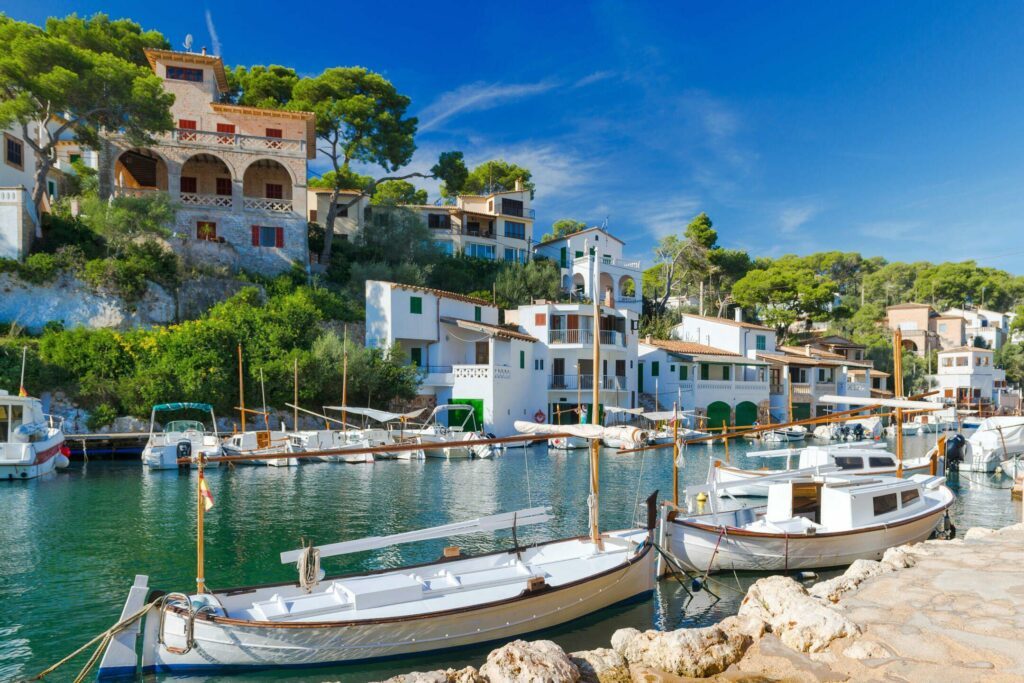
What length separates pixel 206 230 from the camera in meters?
40.7

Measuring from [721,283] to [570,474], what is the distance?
44.8 metres

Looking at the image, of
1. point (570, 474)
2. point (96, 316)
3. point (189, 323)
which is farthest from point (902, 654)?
point (96, 316)

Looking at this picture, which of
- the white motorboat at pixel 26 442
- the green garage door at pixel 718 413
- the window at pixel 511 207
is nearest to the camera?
the white motorboat at pixel 26 442

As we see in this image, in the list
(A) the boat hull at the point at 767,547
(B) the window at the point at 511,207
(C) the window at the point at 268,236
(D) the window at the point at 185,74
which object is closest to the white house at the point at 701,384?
(B) the window at the point at 511,207

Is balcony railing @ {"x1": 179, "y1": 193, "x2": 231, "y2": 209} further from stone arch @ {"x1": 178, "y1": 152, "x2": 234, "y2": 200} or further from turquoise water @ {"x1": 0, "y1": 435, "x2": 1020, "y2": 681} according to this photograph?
turquoise water @ {"x1": 0, "y1": 435, "x2": 1020, "y2": 681}

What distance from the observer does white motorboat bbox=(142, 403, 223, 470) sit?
27625 mm

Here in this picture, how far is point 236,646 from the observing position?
8.75 m

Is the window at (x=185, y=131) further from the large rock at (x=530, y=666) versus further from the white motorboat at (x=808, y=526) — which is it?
the large rock at (x=530, y=666)

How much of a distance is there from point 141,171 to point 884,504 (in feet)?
148

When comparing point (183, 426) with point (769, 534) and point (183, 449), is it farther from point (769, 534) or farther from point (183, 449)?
point (769, 534)

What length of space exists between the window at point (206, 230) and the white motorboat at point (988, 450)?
133 ft

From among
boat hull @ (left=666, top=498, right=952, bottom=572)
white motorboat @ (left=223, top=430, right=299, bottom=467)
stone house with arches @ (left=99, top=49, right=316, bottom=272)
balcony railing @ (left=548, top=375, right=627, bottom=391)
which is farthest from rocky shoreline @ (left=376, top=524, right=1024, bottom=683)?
stone house with arches @ (left=99, top=49, right=316, bottom=272)

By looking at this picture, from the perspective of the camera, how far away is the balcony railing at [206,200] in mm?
41562

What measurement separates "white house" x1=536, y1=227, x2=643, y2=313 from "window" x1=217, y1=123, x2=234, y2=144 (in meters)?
27.9
